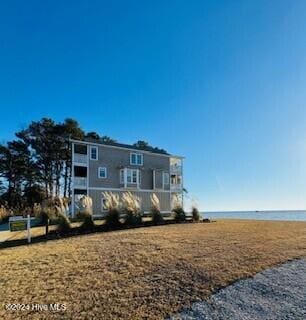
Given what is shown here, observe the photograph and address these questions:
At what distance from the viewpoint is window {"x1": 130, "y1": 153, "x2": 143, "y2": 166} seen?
29.4 metres

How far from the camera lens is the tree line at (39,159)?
121 ft

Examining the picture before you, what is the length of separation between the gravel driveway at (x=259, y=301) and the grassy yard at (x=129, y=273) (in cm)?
22

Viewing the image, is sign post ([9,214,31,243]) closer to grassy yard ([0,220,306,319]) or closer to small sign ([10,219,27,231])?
small sign ([10,219,27,231])

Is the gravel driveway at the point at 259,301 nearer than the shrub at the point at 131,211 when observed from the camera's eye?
Yes

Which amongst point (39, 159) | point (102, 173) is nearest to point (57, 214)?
point (102, 173)

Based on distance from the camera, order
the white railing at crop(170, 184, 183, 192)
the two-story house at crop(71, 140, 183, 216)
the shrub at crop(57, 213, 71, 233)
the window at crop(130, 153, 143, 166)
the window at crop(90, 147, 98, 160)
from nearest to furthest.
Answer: the shrub at crop(57, 213, 71, 233)
the two-story house at crop(71, 140, 183, 216)
the window at crop(90, 147, 98, 160)
the window at crop(130, 153, 143, 166)
the white railing at crop(170, 184, 183, 192)

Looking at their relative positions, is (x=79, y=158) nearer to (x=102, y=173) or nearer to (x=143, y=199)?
(x=102, y=173)

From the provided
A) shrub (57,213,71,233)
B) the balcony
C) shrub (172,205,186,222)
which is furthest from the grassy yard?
the balcony

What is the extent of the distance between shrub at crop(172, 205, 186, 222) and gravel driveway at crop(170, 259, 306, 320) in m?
11.2

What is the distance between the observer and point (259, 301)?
15.0 feet

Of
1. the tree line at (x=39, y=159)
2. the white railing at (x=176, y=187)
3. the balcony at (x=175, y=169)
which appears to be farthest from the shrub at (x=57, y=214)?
the tree line at (x=39, y=159)

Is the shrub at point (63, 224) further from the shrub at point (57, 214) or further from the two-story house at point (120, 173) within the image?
the two-story house at point (120, 173)

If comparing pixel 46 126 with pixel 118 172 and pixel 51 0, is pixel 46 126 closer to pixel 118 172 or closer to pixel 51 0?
pixel 118 172

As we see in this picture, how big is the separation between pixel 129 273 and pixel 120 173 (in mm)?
22580
